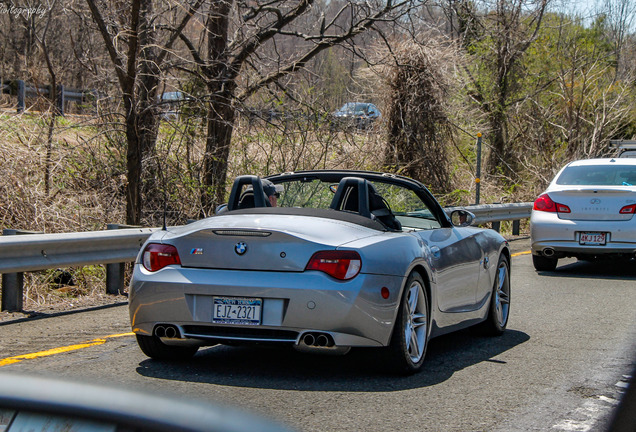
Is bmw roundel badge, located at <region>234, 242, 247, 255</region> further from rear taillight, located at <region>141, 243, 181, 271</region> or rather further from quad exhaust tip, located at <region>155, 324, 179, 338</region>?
quad exhaust tip, located at <region>155, 324, 179, 338</region>

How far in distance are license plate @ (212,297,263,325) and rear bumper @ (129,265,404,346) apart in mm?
28

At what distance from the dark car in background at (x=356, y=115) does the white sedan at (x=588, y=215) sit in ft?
14.9

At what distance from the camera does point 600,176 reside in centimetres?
1262

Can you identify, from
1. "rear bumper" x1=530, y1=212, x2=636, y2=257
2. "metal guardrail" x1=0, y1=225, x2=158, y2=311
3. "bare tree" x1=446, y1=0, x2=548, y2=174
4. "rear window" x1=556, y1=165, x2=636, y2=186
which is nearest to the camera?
"metal guardrail" x1=0, y1=225, x2=158, y2=311

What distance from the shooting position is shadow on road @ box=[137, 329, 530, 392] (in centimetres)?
546

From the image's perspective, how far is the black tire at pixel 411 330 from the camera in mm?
5570

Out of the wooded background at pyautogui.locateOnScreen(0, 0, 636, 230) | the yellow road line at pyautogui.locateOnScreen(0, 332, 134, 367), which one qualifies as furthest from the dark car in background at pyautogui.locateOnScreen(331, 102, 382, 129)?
the yellow road line at pyautogui.locateOnScreen(0, 332, 134, 367)

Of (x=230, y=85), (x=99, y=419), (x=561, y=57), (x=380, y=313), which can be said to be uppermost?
(x=561, y=57)

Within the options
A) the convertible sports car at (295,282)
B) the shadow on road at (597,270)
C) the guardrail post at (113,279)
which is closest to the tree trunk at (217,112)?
the guardrail post at (113,279)

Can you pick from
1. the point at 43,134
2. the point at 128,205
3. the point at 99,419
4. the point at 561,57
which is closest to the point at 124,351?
the point at 99,419

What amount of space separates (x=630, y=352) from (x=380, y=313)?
239 centimetres

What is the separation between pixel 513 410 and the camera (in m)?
4.96

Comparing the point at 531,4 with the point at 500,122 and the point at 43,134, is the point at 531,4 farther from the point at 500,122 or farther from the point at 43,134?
the point at 43,134

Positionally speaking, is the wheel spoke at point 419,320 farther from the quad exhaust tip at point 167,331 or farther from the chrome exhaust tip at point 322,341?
the quad exhaust tip at point 167,331
